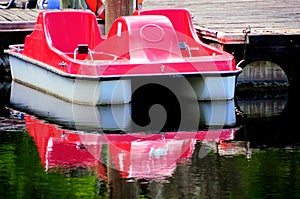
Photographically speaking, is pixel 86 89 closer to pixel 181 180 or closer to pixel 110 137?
pixel 110 137

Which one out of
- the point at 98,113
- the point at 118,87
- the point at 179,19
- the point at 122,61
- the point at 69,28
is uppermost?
the point at 179,19

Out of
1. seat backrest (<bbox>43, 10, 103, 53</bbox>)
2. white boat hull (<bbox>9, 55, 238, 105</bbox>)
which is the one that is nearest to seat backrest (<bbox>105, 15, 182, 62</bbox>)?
white boat hull (<bbox>9, 55, 238, 105</bbox>)

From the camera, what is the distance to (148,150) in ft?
38.9

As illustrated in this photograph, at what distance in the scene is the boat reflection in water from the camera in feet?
36.2

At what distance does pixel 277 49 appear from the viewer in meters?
17.0

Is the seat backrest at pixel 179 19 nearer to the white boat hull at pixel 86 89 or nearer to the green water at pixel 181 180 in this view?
the white boat hull at pixel 86 89

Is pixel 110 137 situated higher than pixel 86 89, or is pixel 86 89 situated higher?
pixel 86 89

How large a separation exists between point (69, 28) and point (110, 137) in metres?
4.27

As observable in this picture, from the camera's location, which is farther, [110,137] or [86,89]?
[86,89]

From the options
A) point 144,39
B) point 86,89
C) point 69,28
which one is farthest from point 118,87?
point 69,28

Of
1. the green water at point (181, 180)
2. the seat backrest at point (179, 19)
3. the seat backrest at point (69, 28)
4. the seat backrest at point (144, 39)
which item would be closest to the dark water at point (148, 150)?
the green water at point (181, 180)

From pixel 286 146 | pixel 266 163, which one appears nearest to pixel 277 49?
pixel 286 146

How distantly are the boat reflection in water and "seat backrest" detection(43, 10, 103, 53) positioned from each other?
1.10 metres

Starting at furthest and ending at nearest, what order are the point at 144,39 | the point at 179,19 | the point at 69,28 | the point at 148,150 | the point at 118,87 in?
the point at 179,19, the point at 69,28, the point at 144,39, the point at 118,87, the point at 148,150
